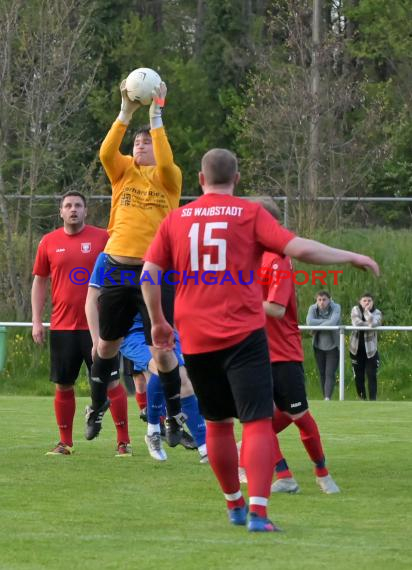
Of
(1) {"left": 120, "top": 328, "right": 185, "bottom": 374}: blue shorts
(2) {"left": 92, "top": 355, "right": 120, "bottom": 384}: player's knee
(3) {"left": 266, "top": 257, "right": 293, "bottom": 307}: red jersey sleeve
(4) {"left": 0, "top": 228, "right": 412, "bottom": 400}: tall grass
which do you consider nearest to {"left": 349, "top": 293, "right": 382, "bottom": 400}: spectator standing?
(4) {"left": 0, "top": 228, "right": 412, "bottom": 400}: tall grass

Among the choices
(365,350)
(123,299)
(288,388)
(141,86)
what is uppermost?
(141,86)

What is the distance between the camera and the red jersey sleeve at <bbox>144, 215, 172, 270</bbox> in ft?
23.3

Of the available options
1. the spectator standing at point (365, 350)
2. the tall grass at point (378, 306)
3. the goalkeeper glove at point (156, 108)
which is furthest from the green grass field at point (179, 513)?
the tall grass at point (378, 306)

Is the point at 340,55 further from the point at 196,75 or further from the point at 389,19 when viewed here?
the point at 196,75

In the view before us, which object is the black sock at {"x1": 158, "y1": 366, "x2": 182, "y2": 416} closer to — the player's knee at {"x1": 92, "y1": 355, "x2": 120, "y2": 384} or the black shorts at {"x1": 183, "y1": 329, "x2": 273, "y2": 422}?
the player's knee at {"x1": 92, "y1": 355, "x2": 120, "y2": 384}

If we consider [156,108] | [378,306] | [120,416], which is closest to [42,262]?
[120,416]

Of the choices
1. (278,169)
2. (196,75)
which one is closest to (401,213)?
(278,169)

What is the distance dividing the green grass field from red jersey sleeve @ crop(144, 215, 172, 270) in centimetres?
141

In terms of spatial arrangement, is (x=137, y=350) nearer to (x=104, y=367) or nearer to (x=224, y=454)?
(x=104, y=367)

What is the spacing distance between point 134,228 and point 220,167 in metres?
2.72

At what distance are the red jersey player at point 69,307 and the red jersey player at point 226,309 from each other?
3.80 m

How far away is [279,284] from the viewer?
8242 millimetres

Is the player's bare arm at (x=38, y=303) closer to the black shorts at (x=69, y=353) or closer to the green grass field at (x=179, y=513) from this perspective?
the black shorts at (x=69, y=353)

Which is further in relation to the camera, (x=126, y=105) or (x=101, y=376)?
(x=101, y=376)
